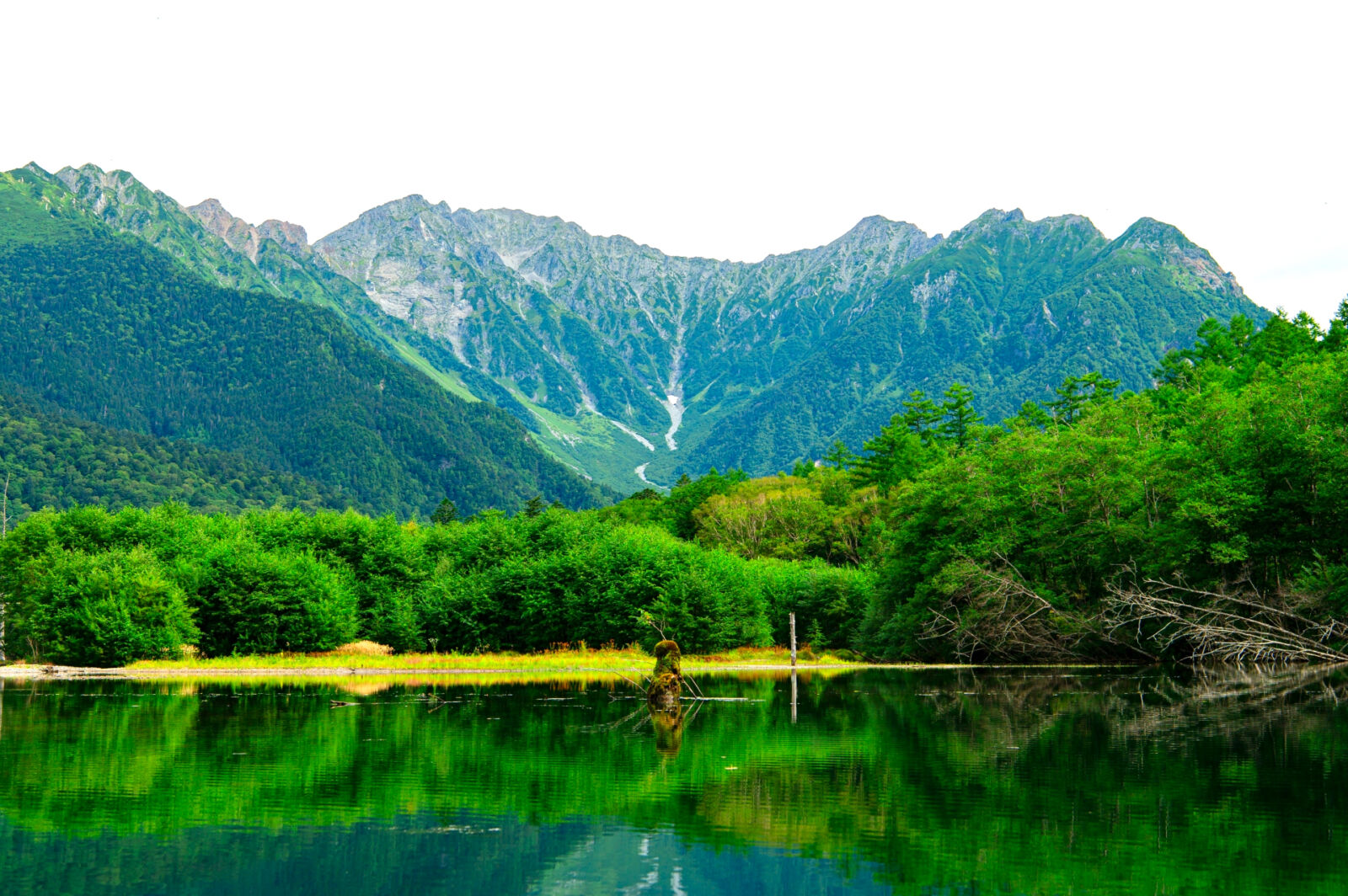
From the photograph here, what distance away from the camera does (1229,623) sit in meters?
57.0

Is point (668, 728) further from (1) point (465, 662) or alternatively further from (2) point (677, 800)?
(1) point (465, 662)

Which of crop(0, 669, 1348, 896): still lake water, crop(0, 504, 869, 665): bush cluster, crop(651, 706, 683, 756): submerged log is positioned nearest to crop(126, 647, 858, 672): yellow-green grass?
crop(0, 504, 869, 665): bush cluster

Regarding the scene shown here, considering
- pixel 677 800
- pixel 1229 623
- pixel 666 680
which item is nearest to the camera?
pixel 677 800

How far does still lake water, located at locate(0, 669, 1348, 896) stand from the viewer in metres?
16.6

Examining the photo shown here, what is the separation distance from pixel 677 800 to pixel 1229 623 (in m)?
43.6

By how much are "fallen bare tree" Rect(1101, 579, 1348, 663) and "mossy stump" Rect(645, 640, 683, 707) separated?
76.0 feet

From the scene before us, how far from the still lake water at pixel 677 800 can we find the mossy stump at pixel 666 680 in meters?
3.28

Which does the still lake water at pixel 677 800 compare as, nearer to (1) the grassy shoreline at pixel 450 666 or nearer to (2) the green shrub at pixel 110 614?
(1) the grassy shoreline at pixel 450 666

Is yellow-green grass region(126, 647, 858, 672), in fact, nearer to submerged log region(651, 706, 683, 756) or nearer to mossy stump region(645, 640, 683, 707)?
mossy stump region(645, 640, 683, 707)

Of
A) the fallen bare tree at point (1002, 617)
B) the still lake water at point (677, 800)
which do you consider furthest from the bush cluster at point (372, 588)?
the still lake water at point (677, 800)

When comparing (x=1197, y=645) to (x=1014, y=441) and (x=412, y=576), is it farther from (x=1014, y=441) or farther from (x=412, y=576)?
(x=412, y=576)

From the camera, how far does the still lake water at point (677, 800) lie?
16.6 metres

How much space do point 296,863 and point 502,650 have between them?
62081 millimetres

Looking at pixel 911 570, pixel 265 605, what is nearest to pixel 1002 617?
pixel 911 570
